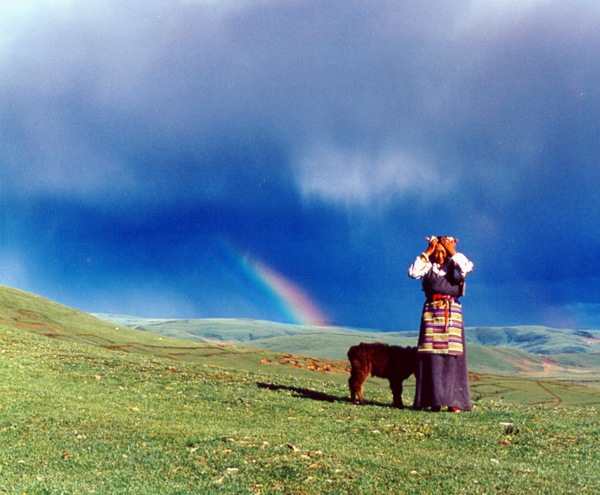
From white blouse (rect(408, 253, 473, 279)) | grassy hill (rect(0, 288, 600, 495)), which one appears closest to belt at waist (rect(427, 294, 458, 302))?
white blouse (rect(408, 253, 473, 279))

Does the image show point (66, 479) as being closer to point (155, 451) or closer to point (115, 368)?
point (155, 451)

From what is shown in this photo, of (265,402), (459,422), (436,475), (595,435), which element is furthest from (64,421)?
(595,435)

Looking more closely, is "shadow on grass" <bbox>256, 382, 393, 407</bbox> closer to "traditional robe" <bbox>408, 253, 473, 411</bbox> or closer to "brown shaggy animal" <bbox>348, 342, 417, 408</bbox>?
"brown shaggy animal" <bbox>348, 342, 417, 408</bbox>

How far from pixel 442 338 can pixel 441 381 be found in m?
1.10

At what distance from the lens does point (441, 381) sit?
15.7 meters

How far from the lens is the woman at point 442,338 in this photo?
Answer: 15.8 m

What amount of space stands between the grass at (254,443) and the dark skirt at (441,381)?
683 mm

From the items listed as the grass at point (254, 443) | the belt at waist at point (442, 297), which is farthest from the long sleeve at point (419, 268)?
the grass at point (254, 443)

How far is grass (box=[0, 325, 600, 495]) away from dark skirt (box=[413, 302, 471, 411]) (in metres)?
0.68

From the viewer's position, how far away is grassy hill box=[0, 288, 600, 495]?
862cm

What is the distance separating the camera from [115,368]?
2061 centimetres

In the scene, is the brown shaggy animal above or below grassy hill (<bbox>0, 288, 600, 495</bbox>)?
above

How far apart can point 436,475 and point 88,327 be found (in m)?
44.8

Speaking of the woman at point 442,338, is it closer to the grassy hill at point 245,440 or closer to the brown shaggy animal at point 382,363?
the brown shaggy animal at point 382,363
